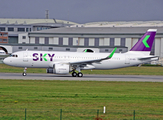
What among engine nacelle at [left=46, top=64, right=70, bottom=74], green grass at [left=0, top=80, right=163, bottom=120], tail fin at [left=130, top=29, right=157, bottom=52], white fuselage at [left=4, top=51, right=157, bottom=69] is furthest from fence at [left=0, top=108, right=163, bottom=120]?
tail fin at [left=130, top=29, right=157, bottom=52]

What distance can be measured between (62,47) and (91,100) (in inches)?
2640

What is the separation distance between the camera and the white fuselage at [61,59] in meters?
45.1

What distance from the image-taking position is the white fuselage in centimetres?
4512

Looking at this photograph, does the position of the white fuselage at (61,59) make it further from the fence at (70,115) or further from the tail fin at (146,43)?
the fence at (70,115)

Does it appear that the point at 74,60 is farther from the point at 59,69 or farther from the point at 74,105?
the point at 74,105

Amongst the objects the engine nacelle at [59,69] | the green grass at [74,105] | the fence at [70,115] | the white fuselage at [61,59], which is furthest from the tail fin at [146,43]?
the fence at [70,115]

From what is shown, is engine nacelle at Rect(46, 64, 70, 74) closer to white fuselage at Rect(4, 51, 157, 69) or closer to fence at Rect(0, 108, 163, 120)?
white fuselage at Rect(4, 51, 157, 69)

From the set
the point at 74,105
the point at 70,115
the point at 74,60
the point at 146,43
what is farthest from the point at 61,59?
the point at 70,115

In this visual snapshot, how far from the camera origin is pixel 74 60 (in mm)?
46594

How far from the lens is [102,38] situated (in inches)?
4075

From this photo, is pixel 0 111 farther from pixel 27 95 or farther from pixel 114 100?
pixel 114 100

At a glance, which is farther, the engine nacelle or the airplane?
the airplane

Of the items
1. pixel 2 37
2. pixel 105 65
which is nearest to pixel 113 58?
pixel 105 65

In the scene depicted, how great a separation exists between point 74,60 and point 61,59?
6.82 ft
